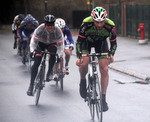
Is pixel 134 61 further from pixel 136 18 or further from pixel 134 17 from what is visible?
pixel 134 17

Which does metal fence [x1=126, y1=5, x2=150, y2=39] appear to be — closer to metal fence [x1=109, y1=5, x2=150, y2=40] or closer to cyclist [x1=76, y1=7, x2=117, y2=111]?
metal fence [x1=109, y1=5, x2=150, y2=40]

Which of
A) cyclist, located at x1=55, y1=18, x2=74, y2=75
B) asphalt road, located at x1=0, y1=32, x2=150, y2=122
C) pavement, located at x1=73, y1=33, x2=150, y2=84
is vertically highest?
cyclist, located at x1=55, y1=18, x2=74, y2=75

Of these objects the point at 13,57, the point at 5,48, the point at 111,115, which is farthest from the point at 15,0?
the point at 111,115

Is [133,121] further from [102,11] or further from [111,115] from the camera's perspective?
[102,11]

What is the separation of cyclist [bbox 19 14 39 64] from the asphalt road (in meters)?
1.83

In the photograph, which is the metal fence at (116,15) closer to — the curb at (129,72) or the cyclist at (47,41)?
Result: the curb at (129,72)

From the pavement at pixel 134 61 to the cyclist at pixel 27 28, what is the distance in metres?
2.57

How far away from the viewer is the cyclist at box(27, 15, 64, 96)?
8633 millimetres

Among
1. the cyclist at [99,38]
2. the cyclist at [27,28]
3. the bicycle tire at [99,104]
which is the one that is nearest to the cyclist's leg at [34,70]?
the cyclist at [99,38]

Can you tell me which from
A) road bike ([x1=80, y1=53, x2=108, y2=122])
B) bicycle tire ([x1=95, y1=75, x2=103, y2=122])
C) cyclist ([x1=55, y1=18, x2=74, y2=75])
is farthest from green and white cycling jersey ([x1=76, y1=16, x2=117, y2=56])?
cyclist ([x1=55, y1=18, x2=74, y2=75])

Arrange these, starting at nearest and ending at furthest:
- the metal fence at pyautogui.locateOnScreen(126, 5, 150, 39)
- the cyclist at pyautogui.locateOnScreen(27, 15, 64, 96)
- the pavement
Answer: the cyclist at pyautogui.locateOnScreen(27, 15, 64, 96), the pavement, the metal fence at pyautogui.locateOnScreen(126, 5, 150, 39)

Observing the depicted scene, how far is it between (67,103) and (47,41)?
143 cm

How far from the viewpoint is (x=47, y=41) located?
9.18 meters

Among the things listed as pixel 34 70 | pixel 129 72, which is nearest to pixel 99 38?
pixel 34 70
